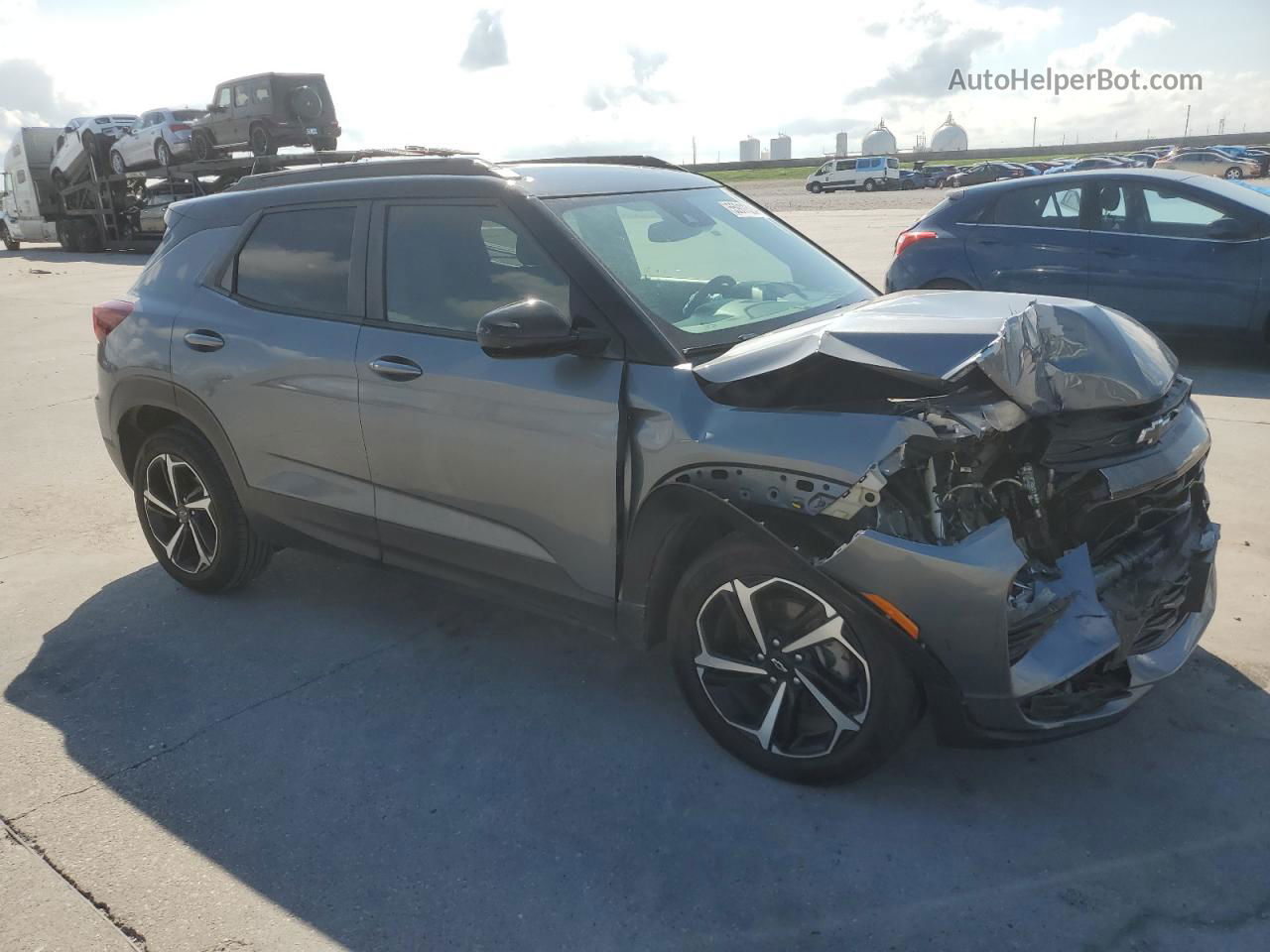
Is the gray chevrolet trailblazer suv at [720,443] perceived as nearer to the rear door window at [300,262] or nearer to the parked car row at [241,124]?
the rear door window at [300,262]

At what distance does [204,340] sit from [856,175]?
174 ft

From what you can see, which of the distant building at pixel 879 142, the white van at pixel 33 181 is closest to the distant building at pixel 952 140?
the distant building at pixel 879 142

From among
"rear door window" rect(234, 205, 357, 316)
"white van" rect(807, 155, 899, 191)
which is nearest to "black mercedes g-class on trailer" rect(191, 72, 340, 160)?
"rear door window" rect(234, 205, 357, 316)

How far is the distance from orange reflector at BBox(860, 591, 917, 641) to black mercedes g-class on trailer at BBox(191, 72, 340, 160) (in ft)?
74.9

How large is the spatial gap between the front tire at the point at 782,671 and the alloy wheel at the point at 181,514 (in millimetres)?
2455

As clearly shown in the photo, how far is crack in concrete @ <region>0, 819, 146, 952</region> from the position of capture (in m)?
2.60

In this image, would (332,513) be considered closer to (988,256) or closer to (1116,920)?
(1116,920)

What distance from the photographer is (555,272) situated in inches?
132

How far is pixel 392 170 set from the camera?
12.8 feet

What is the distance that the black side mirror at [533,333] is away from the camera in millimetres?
3051

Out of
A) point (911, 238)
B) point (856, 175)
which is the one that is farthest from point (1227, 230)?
point (856, 175)

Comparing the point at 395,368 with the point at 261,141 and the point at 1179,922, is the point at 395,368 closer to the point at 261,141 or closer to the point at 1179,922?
the point at 1179,922

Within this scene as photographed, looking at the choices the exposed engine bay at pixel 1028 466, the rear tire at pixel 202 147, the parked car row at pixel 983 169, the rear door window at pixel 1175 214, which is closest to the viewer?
the exposed engine bay at pixel 1028 466

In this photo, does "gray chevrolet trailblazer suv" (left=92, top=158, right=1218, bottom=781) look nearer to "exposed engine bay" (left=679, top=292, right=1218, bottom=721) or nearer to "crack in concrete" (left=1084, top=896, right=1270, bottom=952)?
"exposed engine bay" (left=679, top=292, right=1218, bottom=721)
